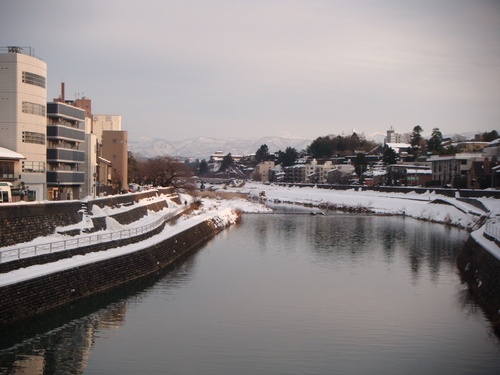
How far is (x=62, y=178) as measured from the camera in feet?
87.8

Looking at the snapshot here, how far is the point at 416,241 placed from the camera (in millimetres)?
30234

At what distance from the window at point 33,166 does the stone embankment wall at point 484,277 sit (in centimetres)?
2050

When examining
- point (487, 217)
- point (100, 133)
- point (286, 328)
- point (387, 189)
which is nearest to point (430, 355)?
point (286, 328)

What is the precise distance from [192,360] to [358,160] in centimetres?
7383

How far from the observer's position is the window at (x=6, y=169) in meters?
21.6

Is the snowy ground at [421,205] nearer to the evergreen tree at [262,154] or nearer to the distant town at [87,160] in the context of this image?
the distant town at [87,160]

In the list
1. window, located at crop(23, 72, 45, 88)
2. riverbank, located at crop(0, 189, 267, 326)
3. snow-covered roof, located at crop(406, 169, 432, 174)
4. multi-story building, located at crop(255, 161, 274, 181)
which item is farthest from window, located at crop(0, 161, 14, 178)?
multi-story building, located at crop(255, 161, 274, 181)

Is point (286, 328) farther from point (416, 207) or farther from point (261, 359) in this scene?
point (416, 207)

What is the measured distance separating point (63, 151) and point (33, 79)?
497cm

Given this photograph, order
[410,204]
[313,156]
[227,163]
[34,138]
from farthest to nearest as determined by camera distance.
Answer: [227,163] → [313,156] → [410,204] → [34,138]

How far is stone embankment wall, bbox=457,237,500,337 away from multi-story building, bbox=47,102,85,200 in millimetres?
21083

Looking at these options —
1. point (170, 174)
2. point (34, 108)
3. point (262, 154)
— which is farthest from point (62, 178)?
point (262, 154)

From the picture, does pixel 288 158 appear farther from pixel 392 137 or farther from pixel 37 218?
pixel 37 218

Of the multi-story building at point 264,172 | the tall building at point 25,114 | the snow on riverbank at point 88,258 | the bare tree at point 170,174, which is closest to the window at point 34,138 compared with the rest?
the tall building at point 25,114
